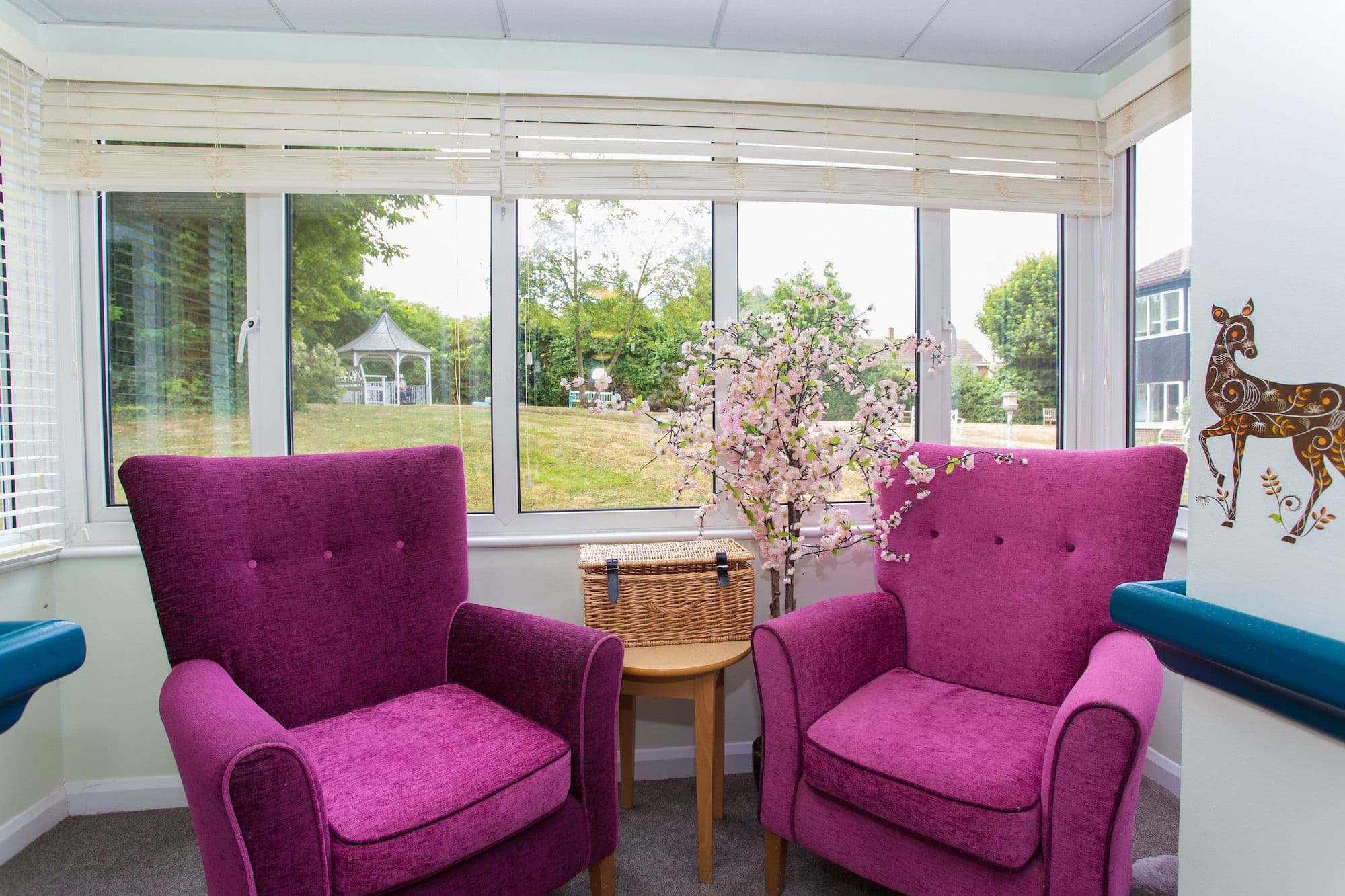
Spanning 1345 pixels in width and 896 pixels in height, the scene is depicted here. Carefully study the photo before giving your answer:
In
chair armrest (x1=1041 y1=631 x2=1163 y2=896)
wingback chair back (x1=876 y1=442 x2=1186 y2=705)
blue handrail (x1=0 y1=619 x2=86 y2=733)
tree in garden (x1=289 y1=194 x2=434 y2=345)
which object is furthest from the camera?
→ tree in garden (x1=289 y1=194 x2=434 y2=345)

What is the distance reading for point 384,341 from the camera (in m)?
2.25

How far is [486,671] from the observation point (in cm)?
166

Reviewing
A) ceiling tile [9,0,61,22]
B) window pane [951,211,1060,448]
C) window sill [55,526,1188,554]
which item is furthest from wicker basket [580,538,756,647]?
ceiling tile [9,0,61,22]

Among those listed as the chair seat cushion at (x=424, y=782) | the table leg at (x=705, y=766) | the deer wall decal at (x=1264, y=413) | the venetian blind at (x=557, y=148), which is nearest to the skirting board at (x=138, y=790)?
the table leg at (x=705, y=766)

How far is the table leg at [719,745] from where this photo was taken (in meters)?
1.87

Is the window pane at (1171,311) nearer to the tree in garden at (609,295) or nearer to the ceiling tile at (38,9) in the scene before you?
the tree in garden at (609,295)

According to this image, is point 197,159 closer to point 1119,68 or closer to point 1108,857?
point 1108,857

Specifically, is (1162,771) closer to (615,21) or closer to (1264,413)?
(1264,413)

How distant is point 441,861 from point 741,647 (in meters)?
0.92

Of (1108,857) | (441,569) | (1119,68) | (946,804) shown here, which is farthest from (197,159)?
(1119,68)

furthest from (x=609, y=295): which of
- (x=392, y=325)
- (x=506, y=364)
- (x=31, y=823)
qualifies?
(x=31, y=823)

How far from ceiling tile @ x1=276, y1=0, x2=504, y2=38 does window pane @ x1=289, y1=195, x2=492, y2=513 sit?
20.0 inches

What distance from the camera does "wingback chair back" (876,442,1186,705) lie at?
1.57m

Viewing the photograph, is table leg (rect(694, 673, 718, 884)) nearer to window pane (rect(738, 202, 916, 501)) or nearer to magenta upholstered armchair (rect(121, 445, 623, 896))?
magenta upholstered armchair (rect(121, 445, 623, 896))
